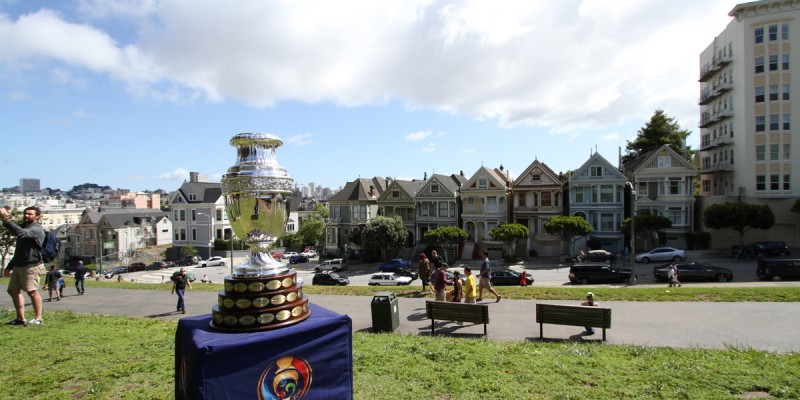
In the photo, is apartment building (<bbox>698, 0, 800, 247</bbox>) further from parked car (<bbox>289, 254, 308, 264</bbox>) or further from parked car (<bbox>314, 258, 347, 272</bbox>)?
parked car (<bbox>289, 254, 308, 264</bbox>)

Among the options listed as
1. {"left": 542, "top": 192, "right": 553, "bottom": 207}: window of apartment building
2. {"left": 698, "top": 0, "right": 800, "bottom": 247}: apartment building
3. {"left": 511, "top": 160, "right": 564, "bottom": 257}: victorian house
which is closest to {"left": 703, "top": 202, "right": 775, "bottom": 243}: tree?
{"left": 698, "top": 0, "right": 800, "bottom": 247}: apartment building

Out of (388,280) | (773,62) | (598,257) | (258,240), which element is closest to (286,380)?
(258,240)

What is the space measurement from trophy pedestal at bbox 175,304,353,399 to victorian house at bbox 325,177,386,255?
165 feet

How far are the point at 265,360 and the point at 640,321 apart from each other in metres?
11.8

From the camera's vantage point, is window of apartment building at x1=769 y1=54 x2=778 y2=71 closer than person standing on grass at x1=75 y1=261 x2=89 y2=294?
No

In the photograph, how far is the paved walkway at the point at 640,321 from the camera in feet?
35.0

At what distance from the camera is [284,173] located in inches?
212

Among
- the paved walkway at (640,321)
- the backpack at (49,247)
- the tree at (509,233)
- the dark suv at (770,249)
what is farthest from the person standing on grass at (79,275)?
the dark suv at (770,249)

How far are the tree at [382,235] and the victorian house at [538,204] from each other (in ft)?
43.2

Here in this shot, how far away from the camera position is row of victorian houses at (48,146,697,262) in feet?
143

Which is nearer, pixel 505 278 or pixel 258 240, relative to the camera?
pixel 258 240

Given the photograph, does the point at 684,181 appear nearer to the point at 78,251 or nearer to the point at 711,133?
the point at 711,133

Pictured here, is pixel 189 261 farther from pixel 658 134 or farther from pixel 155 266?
pixel 658 134

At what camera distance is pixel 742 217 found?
36781 millimetres
